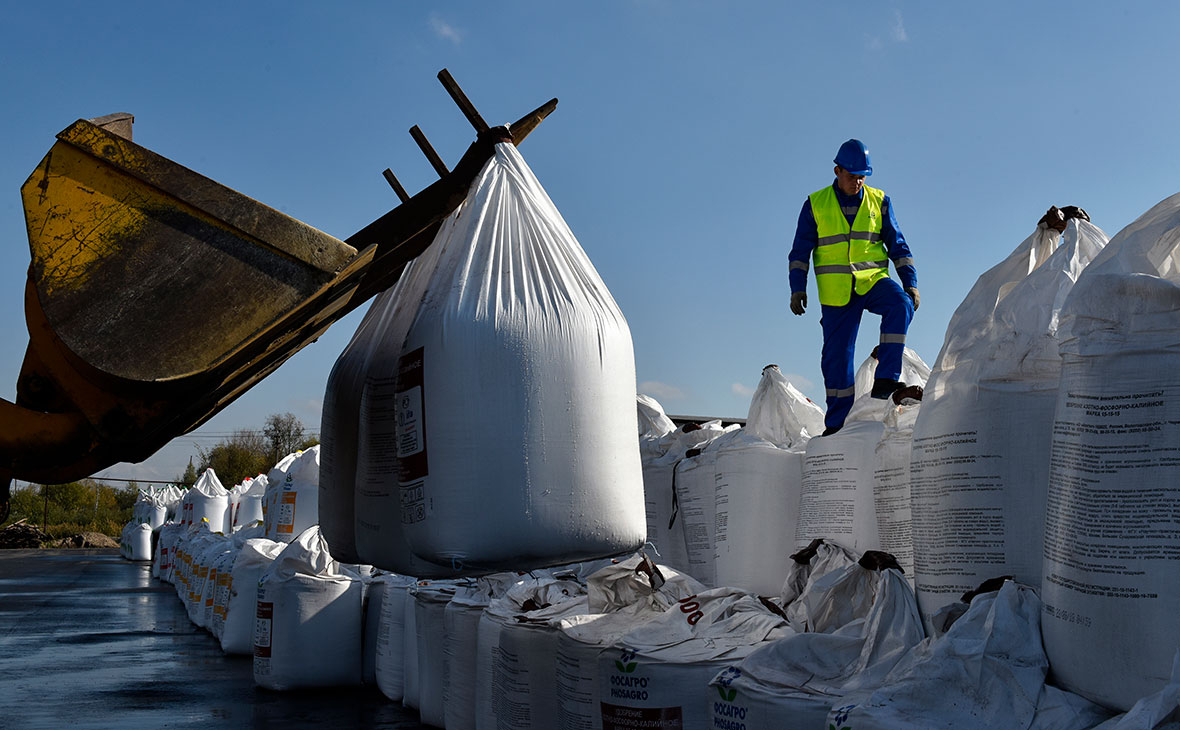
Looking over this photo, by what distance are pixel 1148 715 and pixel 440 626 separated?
3094mm

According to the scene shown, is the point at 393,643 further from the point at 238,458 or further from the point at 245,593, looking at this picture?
the point at 238,458

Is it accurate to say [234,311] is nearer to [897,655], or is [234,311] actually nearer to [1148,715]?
[897,655]

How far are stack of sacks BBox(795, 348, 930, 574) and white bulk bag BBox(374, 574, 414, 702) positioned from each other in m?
2.47

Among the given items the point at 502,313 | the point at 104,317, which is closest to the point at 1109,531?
the point at 502,313

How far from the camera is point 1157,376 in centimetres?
157

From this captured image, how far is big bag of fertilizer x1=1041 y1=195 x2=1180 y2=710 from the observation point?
152cm

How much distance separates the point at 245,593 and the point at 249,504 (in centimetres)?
515

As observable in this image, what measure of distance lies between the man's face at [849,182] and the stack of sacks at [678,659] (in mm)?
1894

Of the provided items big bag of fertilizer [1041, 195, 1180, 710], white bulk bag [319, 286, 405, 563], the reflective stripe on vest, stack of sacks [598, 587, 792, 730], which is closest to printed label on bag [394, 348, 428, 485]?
white bulk bag [319, 286, 405, 563]

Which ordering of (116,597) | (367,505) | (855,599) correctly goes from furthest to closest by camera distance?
(116,597) < (367,505) < (855,599)

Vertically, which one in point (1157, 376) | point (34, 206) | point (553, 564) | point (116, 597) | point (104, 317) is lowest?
point (116, 597)

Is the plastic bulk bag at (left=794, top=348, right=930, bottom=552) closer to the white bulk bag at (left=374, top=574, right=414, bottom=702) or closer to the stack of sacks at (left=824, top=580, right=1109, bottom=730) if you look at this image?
the stack of sacks at (left=824, top=580, right=1109, bottom=730)

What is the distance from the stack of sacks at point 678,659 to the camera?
233 cm

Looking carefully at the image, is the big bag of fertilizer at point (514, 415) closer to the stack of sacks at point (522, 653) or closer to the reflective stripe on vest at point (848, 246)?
the stack of sacks at point (522, 653)
